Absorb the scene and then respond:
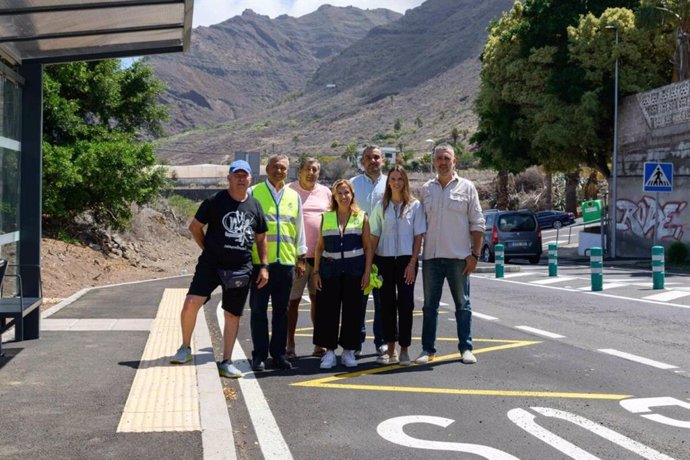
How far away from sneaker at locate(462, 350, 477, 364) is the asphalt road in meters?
0.09

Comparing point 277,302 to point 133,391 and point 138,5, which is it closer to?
point 133,391

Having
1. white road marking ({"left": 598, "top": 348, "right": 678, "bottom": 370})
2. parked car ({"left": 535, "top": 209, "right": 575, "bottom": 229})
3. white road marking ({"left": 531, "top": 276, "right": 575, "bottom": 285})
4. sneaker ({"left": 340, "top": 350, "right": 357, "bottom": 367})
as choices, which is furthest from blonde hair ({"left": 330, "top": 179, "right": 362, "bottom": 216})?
parked car ({"left": 535, "top": 209, "right": 575, "bottom": 229})

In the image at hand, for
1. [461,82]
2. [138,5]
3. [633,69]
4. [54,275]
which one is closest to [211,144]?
[461,82]

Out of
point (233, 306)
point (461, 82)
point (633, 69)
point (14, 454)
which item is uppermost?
point (461, 82)

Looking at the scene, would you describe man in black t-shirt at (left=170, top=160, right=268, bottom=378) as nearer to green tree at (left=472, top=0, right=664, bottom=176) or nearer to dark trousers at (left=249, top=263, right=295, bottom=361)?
dark trousers at (left=249, top=263, right=295, bottom=361)

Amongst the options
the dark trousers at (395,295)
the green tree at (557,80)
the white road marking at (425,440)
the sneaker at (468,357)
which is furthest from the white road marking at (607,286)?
the green tree at (557,80)

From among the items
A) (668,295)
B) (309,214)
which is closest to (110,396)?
(309,214)

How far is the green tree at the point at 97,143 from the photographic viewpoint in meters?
23.1

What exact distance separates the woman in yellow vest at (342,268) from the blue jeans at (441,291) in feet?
2.25

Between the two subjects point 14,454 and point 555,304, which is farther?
point 555,304

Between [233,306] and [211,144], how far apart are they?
169085mm

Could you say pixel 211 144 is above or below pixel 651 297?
above

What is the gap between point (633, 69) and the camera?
1388 inches

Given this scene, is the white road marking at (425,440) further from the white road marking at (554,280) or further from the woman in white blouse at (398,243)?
the white road marking at (554,280)
